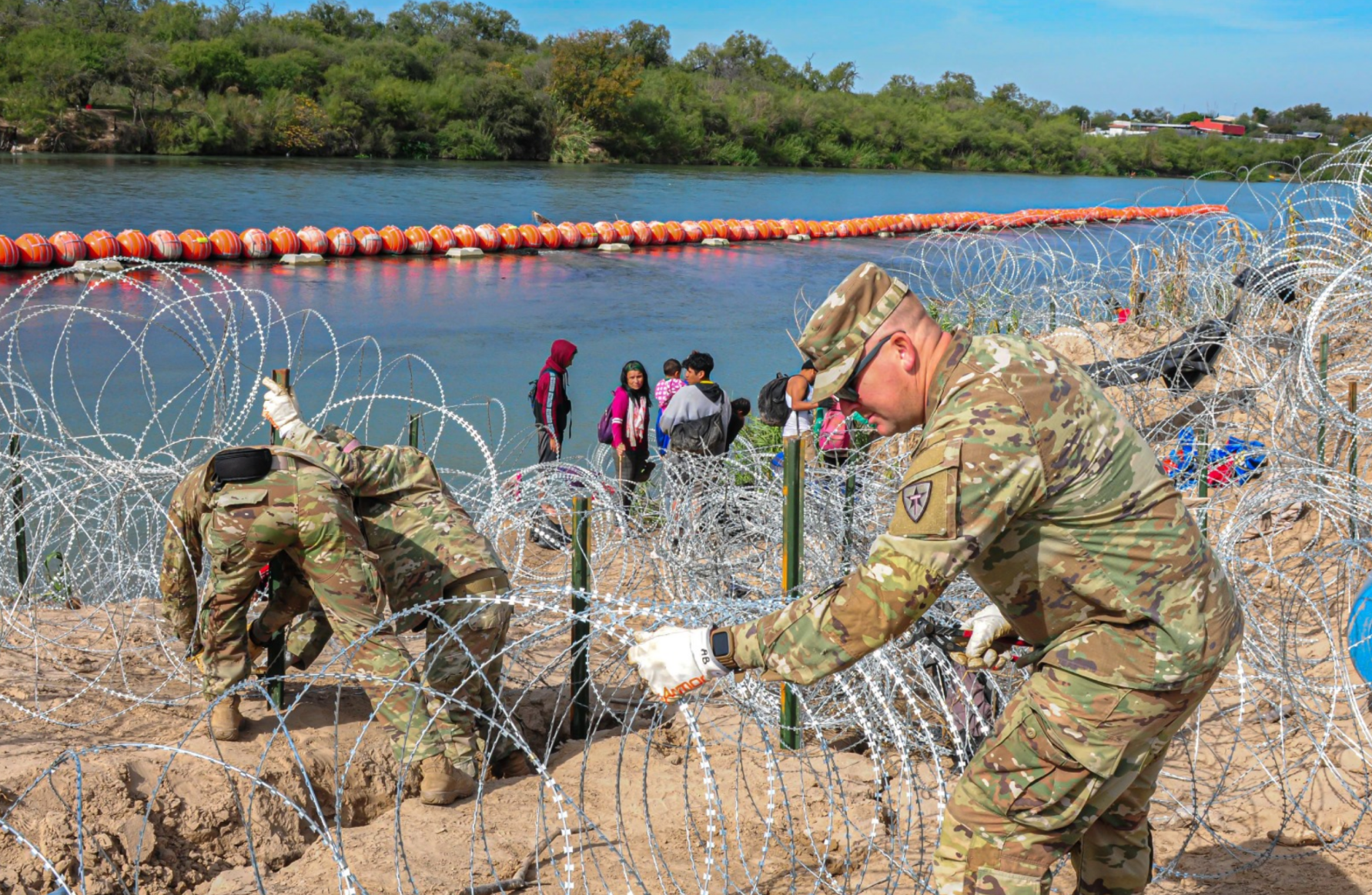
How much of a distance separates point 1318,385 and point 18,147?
44.3 m

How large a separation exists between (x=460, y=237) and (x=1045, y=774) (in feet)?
82.4

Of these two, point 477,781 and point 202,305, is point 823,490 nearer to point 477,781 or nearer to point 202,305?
point 477,781

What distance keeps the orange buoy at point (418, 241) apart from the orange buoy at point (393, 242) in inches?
4.1

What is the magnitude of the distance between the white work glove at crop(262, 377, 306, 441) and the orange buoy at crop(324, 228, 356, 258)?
20.1 m

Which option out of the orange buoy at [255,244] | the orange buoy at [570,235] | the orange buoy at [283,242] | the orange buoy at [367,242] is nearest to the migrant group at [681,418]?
the orange buoy at [255,244]

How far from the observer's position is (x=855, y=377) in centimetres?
245

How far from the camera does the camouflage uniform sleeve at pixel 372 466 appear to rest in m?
4.28

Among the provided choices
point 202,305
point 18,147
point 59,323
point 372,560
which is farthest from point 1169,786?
point 18,147

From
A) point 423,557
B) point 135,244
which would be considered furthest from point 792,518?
point 135,244

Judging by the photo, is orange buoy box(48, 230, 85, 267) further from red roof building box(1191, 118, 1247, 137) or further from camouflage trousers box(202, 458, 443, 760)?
red roof building box(1191, 118, 1247, 137)

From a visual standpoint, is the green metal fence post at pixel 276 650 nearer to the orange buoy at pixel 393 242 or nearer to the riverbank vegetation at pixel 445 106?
the orange buoy at pixel 393 242

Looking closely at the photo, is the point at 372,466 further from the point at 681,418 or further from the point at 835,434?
the point at 835,434

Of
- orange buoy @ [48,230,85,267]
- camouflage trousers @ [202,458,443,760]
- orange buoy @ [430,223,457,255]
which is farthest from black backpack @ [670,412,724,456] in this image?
orange buoy @ [430,223,457,255]

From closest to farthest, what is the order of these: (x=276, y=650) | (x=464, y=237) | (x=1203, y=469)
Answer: (x=276, y=650), (x=1203, y=469), (x=464, y=237)
